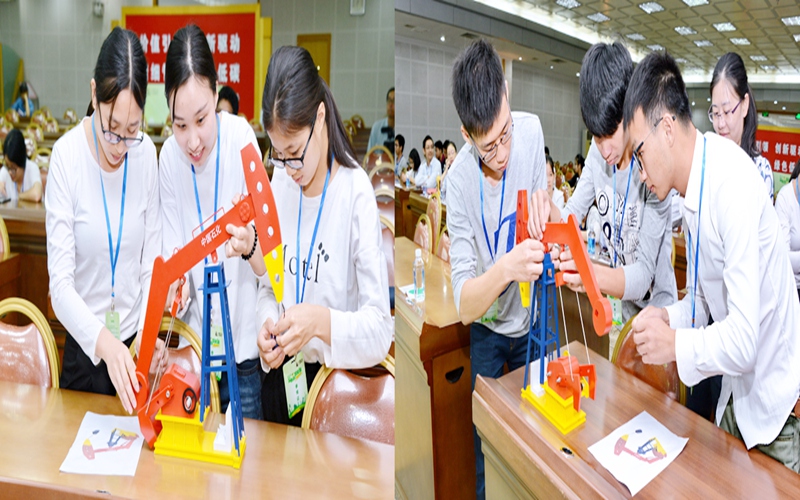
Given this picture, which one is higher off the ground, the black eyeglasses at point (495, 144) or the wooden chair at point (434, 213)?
the black eyeglasses at point (495, 144)

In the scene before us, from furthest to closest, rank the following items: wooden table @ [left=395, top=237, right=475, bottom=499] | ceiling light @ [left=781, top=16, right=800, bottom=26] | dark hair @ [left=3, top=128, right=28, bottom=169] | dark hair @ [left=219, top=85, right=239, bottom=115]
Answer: dark hair @ [left=3, top=128, right=28, bottom=169]
wooden table @ [left=395, top=237, right=475, bottom=499]
dark hair @ [left=219, top=85, right=239, bottom=115]
ceiling light @ [left=781, top=16, right=800, bottom=26]

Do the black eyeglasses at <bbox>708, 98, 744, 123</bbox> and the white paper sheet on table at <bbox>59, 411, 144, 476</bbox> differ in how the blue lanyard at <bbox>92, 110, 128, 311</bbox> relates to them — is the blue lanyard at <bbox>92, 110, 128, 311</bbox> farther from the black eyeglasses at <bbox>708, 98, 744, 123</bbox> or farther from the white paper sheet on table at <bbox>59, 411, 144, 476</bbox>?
the black eyeglasses at <bbox>708, 98, 744, 123</bbox>

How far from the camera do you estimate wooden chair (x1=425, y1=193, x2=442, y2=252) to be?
1.67 m

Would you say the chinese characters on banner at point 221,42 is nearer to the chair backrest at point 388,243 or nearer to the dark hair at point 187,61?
the dark hair at point 187,61

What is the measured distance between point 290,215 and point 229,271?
0.83 feet

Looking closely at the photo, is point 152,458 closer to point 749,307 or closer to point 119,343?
point 119,343

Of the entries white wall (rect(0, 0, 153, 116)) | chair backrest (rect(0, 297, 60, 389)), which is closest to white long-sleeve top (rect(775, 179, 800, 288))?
white wall (rect(0, 0, 153, 116))

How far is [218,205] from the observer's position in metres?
1.66

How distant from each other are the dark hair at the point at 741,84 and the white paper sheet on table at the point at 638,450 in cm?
67

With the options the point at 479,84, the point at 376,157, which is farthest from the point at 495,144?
the point at 376,157

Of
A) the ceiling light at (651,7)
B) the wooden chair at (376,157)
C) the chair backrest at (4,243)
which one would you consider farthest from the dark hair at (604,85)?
the chair backrest at (4,243)

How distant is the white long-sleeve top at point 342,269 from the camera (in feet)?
5.28

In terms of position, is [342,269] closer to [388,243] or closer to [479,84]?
[388,243]

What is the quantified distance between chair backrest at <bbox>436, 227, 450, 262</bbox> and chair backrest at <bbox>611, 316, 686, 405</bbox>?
1.92 feet
